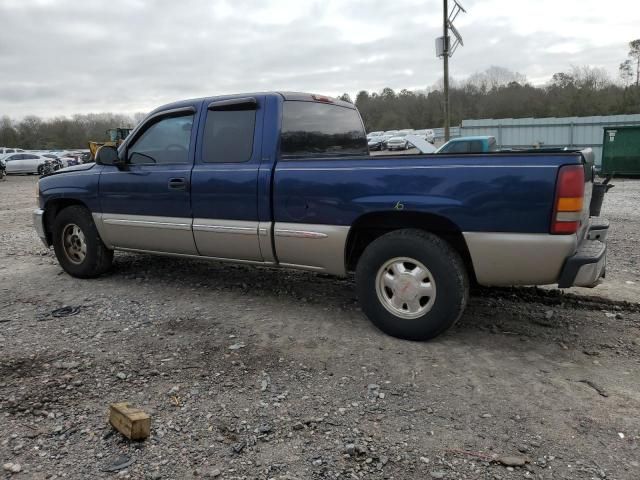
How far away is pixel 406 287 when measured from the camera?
388cm

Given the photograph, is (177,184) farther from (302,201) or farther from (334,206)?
(334,206)

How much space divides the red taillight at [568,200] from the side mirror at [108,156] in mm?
4162

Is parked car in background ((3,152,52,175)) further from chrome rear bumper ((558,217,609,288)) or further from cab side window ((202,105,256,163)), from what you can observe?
chrome rear bumper ((558,217,609,288))

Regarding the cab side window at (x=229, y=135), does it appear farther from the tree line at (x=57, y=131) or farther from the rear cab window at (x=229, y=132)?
the tree line at (x=57, y=131)

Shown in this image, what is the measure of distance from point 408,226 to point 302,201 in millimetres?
877

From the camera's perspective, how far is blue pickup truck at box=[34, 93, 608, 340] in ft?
11.3

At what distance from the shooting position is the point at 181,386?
335cm

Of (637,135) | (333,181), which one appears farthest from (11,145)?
(333,181)

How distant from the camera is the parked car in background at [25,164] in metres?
32.4

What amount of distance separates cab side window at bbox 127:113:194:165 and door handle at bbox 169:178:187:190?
20 centimetres

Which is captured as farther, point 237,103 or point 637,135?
point 637,135

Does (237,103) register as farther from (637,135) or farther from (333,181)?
(637,135)

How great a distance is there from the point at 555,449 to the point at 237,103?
12.0ft

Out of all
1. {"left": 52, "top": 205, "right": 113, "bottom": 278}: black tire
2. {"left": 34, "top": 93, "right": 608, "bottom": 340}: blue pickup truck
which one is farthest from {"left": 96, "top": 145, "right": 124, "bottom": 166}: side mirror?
{"left": 52, "top": 205, "right": 113, "bottom": 278}: black tire
